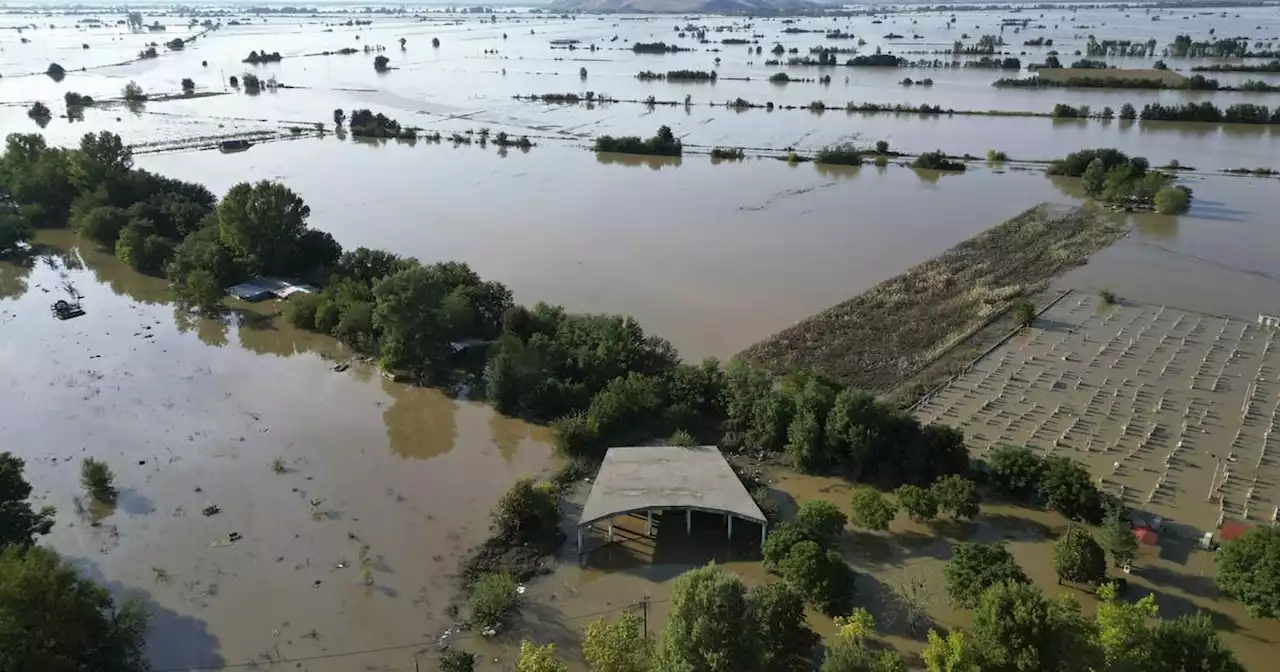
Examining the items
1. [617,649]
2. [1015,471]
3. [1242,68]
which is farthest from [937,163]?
[1242,68]

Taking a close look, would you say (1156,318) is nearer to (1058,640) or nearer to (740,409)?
(740,409)

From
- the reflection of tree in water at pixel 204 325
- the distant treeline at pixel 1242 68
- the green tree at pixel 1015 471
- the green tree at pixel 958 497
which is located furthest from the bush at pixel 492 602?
the distant treeline at pixel 1242 68

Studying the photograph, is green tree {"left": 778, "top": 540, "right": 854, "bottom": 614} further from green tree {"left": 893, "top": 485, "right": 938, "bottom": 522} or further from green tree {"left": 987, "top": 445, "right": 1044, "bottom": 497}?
green tree {"left": 987, "top": 445, "right": 1044, "bottom": 497}

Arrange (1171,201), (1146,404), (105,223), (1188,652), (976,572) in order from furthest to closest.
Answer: (1171,201) → (105,223) → (1146,404) → (976,572) → (1188,652)

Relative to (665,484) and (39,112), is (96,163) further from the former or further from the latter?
(39,112)

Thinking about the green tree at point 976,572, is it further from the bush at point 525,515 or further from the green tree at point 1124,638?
the bush at point 525,515

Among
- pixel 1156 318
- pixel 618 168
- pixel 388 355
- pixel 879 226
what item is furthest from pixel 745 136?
pixel 388 355

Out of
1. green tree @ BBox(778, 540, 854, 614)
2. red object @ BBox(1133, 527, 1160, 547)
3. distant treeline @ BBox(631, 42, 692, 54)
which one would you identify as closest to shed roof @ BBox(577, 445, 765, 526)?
green tree @ BBox(778, 540, 854, 614)
